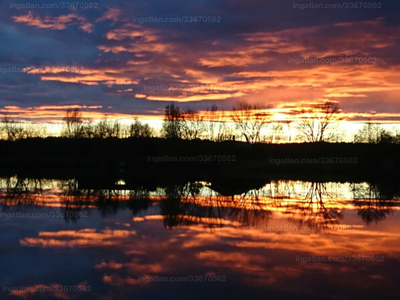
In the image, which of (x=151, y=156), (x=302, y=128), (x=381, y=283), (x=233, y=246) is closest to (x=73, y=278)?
(x=233, y=246)

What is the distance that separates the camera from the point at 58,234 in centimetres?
1689

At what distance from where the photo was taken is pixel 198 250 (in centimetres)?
1429

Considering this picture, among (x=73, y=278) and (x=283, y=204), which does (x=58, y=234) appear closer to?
(x=73, y=278)

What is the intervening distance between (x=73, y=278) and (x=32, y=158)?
70.6m

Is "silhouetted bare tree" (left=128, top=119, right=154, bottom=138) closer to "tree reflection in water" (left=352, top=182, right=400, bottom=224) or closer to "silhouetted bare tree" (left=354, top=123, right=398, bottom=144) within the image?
A: "silhouetted bare tree" (left=354, top=123, right=398, bottom=144)

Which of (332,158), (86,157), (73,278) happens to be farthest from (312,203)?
(86,157)

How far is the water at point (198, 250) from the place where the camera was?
416 inches

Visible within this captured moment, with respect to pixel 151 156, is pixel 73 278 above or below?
below

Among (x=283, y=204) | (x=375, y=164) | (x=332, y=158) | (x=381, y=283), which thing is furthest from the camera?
(x=332, y=158)

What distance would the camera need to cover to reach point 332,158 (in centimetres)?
7394

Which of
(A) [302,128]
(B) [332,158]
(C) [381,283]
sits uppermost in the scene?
(A) [302,128]

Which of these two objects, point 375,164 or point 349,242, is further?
point 375,164

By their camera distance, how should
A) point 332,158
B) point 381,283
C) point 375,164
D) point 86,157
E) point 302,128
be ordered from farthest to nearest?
point 302,128 < point 86,157 < point 332,158 < point 375,164 < point 381,283
